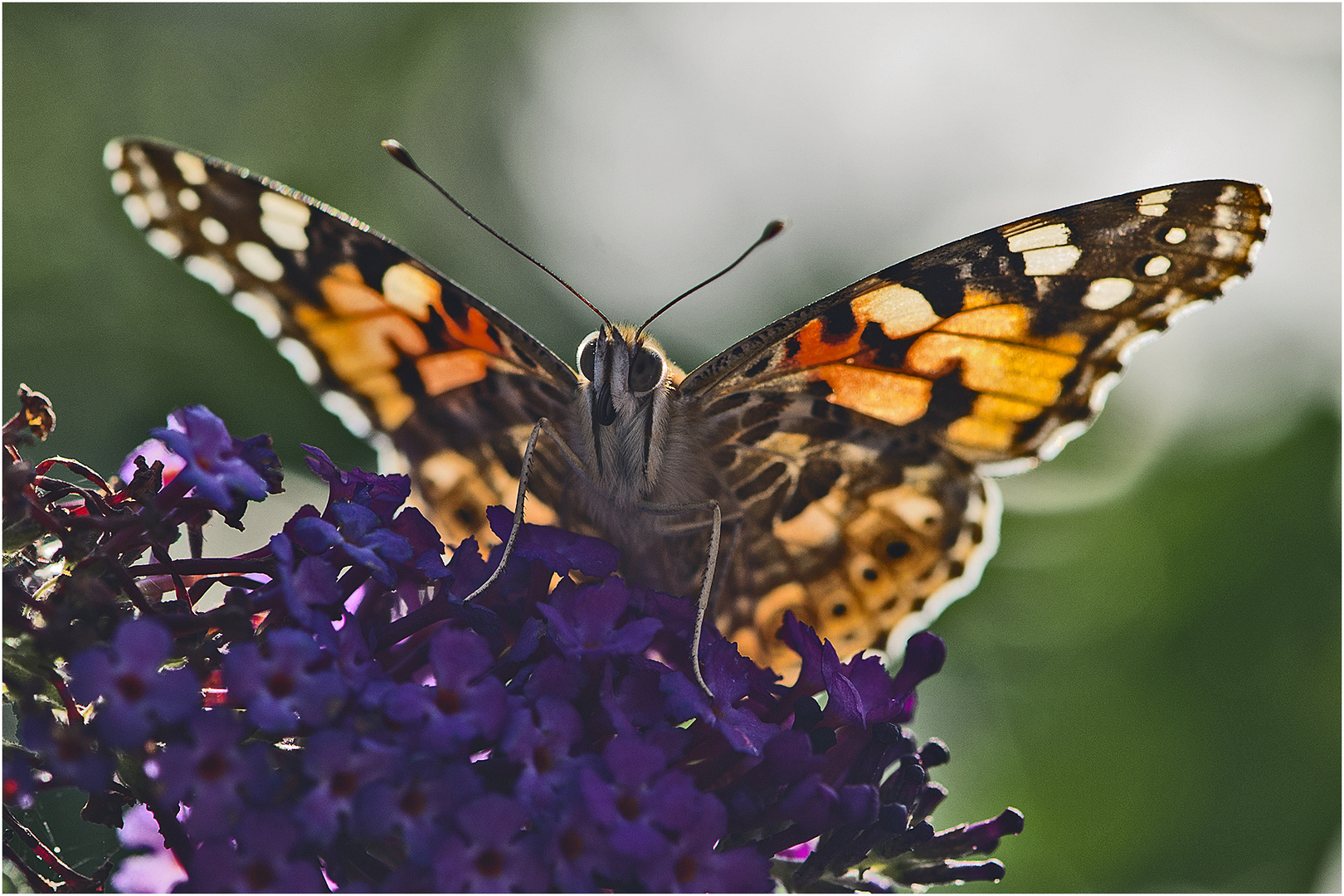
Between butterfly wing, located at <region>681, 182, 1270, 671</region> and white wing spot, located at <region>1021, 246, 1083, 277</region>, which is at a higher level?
white wing spot, located at <region>1021, 246, 1083, 277</region>

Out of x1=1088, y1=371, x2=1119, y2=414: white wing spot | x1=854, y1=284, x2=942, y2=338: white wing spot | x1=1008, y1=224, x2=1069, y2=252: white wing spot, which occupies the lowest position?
x1=1088, y1=371, x2=1119, y2=414: white wing spot

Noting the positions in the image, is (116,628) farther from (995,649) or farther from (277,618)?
(995,649)

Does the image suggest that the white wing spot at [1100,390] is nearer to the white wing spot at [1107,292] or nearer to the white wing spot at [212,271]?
the white wing spot at [1107,292]

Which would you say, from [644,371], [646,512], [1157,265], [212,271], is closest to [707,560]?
[646,512]

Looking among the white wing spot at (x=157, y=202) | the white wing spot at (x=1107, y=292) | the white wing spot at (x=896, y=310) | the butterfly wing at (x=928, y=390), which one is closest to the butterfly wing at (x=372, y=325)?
the white wing spot at (x=157, y=202)

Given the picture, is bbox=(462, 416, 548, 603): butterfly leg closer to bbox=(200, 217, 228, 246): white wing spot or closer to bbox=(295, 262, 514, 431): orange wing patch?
bbox=(295, 262, 514, 431): orange wing patch

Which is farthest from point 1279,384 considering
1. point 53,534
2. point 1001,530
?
point 53,534

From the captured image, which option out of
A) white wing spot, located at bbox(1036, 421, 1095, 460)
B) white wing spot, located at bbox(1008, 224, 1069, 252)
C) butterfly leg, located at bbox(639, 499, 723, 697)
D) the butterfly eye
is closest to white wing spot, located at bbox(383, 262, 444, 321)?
the butterfly eye
